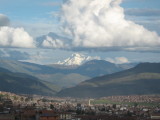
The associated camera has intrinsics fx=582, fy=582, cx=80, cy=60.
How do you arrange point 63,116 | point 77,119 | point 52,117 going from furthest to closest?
point 63,116, point 77,119, point 52,117

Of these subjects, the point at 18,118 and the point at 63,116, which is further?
the point at 63,116

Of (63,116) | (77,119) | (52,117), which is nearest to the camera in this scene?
(52,117)

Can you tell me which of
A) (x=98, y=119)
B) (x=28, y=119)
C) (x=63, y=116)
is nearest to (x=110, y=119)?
(x=98, y=119)

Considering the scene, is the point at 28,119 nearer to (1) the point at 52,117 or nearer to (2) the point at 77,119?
(1) the point at 52,117

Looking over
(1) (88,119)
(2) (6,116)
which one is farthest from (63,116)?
(2) (6,116)

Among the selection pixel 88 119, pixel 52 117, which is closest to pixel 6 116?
pixel 52 117

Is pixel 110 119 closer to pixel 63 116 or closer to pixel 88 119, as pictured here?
pixel 88 119

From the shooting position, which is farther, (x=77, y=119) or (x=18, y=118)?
(x=77, y=119)
